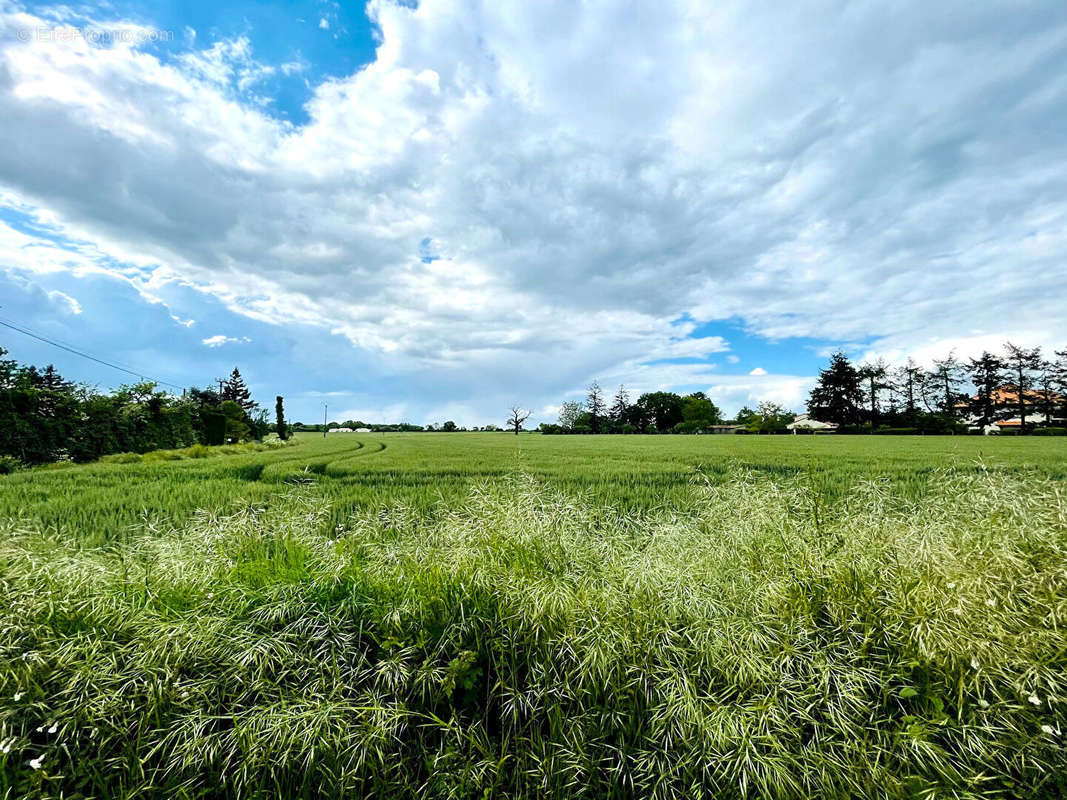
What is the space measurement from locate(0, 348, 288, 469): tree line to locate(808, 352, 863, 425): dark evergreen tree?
65634mm

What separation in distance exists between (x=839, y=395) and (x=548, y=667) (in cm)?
6757

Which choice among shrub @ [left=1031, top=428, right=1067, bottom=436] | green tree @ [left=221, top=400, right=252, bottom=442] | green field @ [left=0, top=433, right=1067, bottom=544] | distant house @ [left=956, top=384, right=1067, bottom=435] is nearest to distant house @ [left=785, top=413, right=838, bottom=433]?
distant house @ [left=956, top=384, right=1067, bottom=435]

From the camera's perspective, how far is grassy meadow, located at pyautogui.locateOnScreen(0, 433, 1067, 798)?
2.12 meters

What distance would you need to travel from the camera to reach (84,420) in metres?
17.6

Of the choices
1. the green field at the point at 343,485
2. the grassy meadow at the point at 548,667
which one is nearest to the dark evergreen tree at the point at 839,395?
the green field at the point at 343,485

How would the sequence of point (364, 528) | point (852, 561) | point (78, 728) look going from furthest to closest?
point (364, 528) < point (852, 561) < point (78, 728)

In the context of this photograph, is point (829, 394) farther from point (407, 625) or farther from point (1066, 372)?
point (407, 625)

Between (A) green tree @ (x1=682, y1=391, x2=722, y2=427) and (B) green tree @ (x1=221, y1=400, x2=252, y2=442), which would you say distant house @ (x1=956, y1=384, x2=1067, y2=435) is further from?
(B) green tree @ (x1=221, y1=400, x2=252, y2=442)

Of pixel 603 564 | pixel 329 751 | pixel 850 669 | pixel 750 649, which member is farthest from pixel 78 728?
pixel 850 669

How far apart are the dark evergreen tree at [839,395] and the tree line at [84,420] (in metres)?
65.6

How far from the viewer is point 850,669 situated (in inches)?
96.8

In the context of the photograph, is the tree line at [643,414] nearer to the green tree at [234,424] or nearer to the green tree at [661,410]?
the green tree at [661,410]

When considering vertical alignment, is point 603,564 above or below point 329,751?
above

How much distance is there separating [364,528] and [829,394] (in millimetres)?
67520
